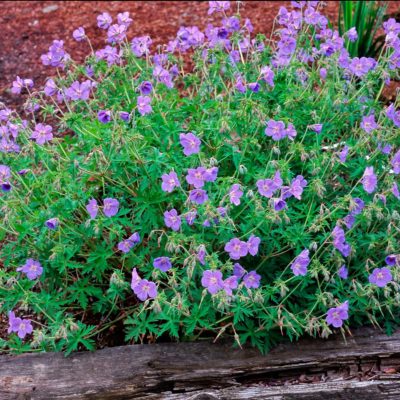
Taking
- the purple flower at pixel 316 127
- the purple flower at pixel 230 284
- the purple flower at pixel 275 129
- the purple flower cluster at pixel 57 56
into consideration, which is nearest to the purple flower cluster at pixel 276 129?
the purple flower at pixel 275 129

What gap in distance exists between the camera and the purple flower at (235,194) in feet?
8.98

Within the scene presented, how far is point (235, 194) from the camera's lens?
2.76m

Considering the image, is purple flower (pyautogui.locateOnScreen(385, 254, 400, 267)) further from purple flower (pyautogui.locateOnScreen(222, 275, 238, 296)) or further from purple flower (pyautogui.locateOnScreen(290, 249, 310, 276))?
purple flower (pyautogui.locateOnScreen(222, 275, 238, 296))

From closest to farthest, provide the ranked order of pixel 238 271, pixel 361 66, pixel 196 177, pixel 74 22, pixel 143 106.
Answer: pixel 196 177
pixel 238 271
pixel 143 106
pixel 361 66
pixel 74 22

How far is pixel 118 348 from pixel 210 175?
0.88 metres

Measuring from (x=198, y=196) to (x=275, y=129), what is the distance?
51 centimetres

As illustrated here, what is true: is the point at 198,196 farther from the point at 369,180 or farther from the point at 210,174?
the point at 369,180

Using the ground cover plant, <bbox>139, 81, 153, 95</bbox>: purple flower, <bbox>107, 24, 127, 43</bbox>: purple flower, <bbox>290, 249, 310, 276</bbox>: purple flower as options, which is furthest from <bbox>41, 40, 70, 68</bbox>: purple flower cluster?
<bbox>290, 249, 310, 276</bbox>: purple flower

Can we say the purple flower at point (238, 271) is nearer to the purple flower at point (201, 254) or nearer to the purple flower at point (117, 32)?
the purple flower at point (201, 254)

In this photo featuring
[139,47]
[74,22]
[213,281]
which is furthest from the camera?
[74,22]

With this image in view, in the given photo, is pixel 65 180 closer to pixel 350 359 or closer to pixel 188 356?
pixel 188 356

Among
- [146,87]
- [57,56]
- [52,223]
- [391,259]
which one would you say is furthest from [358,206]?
[57,56]

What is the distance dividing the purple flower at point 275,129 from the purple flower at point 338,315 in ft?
2.39

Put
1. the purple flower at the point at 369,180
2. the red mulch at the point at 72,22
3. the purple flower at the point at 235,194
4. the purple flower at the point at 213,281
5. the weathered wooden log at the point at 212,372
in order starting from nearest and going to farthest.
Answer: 1. the purple flower at the point at 213,281
2. the purple flower at the point at 235,194
3. the purple flower at the point at 369,180
4. the weathered wooden log at the point at 212,372
5. the red mulch at the point at 72,22
